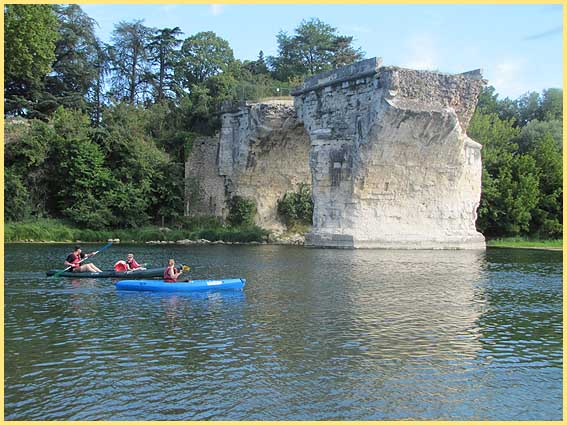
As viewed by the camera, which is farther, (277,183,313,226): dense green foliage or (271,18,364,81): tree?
(271,18,364,81): tree

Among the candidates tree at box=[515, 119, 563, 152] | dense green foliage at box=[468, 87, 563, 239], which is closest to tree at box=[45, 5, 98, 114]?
dense green foliage at box=[468, 87, 563, 239]

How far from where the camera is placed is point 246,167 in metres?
31.8

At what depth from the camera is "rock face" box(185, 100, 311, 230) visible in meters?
31.2

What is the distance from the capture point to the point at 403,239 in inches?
995

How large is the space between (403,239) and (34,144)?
1682cm

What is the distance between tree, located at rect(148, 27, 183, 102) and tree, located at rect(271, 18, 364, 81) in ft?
22.3

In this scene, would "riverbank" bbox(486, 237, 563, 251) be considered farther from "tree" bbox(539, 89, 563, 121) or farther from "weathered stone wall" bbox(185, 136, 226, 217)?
"tree" bbox(539, 89, 563, 121)

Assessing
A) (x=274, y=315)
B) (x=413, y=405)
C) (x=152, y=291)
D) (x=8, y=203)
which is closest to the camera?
(x=413, y=405)

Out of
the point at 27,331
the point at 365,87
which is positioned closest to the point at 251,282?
the point at 27,331

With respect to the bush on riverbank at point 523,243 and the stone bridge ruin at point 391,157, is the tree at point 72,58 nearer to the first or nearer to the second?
the stone bridge ruin at point 391,157

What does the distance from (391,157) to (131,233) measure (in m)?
12.6

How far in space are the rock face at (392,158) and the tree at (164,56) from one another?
18.2 m

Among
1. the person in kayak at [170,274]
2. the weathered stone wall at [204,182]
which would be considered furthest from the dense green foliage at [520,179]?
the person in kayak at [170,274]

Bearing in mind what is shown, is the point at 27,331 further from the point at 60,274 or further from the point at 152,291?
the point at 60,274
